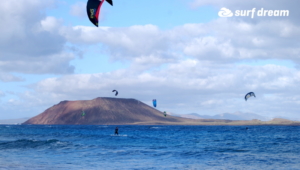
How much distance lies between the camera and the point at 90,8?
68.1 ft

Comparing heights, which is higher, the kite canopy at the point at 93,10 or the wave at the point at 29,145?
the kite canopy at the point at 93,10

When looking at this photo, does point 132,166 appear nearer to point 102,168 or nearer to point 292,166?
point 102,168

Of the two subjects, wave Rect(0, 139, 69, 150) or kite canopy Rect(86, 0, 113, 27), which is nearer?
kite canopy Rect(86, 0, 113, 27)

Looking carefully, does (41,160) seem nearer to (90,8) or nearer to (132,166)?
(132,166)

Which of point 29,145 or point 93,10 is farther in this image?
point 29,145

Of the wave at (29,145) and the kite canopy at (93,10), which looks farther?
the wave at (29,145)

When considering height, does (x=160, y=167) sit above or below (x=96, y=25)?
below

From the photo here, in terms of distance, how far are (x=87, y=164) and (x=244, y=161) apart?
465 inches

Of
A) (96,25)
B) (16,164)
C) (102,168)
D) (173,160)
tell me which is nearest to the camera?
(96,25)

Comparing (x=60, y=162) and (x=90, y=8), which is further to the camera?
(x=60, y=162)

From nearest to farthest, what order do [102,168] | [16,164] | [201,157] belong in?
[102,168], [16,164], [201,157]

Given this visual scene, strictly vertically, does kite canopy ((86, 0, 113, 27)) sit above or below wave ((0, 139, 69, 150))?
above

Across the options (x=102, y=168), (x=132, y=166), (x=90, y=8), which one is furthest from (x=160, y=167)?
(x=90, y=8)

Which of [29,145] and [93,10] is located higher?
[93,10]
